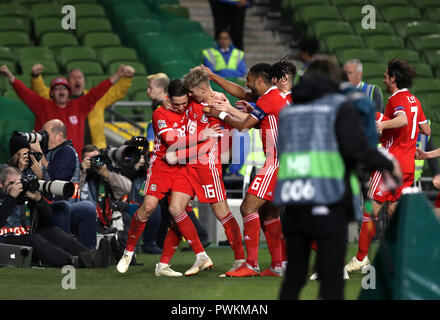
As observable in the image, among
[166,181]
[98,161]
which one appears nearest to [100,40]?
[98,161]

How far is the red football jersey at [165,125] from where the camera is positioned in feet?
24.0

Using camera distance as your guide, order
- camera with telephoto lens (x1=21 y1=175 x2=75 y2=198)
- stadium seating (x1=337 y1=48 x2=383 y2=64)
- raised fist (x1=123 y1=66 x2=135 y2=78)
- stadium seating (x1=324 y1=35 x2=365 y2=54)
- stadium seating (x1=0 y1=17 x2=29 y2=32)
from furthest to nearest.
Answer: stadium seating (x1=324 y1=35 x2=365 y2=54) < stadium seating (x1=337 y1=48 x2=383 y2=64) < stadium seating (x1=0 y1=17 x2=29 y2=32) < raised fist (x1=123 y1=66 x2=135 y2=78) < camera with telephoto lens (x1=21 y1=175 x2=75 y2=198)

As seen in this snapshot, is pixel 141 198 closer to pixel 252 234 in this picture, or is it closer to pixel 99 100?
pixel 99 100

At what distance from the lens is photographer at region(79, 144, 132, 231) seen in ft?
28.9

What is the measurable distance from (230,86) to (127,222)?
2.17 metres

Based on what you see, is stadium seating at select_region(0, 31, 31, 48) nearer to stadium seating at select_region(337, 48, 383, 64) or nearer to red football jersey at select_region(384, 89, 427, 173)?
stadium seating at select_region(337, 48, 383, 64)

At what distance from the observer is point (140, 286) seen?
6.60m

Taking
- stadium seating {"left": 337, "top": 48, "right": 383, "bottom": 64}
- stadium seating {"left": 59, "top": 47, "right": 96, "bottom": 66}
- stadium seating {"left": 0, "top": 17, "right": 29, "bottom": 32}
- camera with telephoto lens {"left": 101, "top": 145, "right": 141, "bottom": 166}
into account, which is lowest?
camera with telephoto lens {"left": 101, "top": 145, "right": 141, "bottom": 166}

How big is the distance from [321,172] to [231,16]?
969 cm

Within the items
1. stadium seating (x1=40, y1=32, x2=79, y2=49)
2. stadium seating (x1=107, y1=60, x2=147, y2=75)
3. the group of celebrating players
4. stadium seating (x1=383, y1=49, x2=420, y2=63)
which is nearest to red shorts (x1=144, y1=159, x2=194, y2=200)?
the group of celebrating players

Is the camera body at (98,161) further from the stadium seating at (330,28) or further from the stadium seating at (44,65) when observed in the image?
the stadium seating at (330,28)

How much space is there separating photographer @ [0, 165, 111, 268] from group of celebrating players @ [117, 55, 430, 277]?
61 cm
